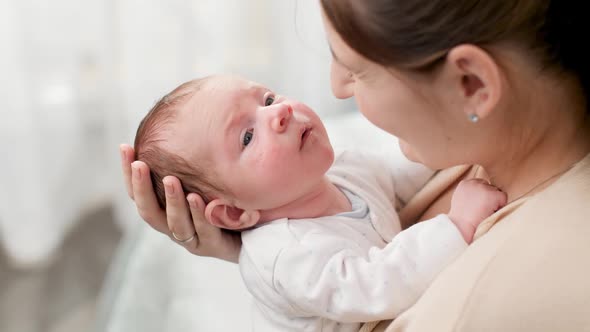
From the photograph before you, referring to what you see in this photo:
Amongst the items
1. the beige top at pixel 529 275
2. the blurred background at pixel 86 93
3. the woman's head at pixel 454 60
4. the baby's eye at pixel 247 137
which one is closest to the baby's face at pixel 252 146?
the baby's eye at pixel 247 137

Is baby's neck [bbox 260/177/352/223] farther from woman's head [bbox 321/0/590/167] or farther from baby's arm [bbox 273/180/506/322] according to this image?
woman's head [bbox 321/0/590/167]

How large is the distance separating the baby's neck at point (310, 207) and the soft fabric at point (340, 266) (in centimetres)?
2

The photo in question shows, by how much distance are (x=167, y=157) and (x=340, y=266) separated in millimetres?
302

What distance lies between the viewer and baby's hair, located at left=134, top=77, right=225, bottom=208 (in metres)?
1.03

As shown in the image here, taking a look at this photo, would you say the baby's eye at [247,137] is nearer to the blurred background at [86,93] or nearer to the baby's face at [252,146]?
the baby's face at [252,146]

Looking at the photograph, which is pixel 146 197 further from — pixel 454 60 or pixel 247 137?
pixel 454 60

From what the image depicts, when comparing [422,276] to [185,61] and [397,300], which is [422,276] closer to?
[397,300]

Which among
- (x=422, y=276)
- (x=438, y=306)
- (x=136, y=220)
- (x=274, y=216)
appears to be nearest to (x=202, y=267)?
(x=274, y=216)

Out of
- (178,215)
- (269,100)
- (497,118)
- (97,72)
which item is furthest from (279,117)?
(97,72)

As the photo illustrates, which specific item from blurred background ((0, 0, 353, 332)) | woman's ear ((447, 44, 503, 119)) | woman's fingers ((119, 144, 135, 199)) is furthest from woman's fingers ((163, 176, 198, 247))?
blurred background ((0, 0, 353, 332))

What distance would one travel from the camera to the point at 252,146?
103 centimetres

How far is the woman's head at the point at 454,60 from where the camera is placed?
696 millimetres

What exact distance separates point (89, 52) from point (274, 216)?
115cm

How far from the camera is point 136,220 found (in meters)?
2.28
